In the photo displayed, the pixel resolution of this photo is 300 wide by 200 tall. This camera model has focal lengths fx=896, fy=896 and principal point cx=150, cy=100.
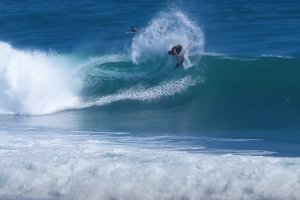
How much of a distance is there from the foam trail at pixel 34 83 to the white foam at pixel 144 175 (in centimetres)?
630

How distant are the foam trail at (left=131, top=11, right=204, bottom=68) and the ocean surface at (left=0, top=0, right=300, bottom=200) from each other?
4 centimetres

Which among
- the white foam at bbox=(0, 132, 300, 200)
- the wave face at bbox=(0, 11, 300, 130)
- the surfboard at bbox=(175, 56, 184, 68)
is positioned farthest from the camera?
the surfboard at bbox=(175, 56, 184, 68)

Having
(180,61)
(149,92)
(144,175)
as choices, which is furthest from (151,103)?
(144,175)

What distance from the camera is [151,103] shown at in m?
19.8

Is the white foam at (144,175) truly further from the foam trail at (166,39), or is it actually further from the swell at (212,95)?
the foam trail at (166,39)

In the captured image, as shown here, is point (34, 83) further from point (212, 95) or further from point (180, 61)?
point (212, 95)

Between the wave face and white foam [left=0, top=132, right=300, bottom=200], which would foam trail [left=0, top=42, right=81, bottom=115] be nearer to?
the wave face

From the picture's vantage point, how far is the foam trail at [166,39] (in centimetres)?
2208

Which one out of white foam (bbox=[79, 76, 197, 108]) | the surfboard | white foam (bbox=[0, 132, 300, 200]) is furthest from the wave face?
white foam (bbox=[0, 132, 300, 200])

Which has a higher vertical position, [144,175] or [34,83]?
[34,83]

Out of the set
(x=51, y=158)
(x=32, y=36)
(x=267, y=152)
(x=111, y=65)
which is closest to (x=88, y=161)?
(x=51, y=158)

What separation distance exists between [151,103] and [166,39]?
9.74 ft

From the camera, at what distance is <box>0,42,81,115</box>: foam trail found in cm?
2020

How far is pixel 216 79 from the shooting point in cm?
2103
